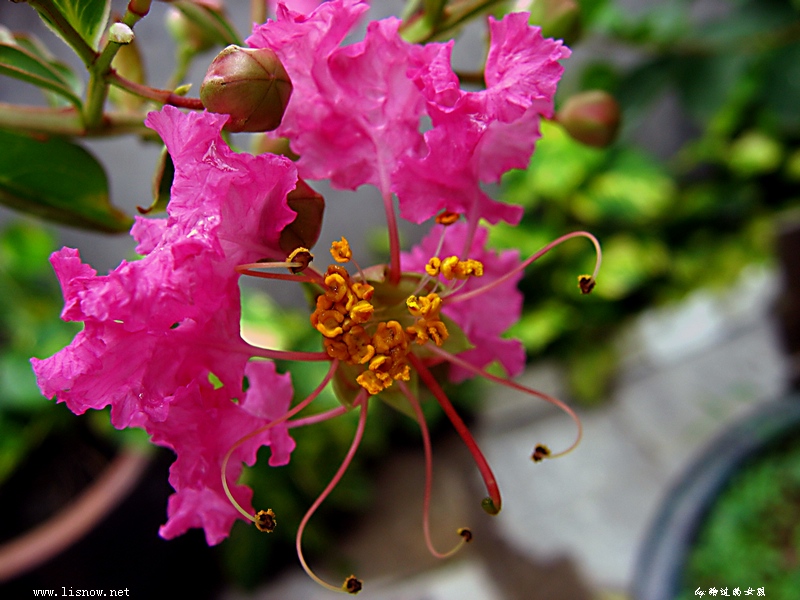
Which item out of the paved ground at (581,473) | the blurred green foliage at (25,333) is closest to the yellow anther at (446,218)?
the blurred green foliage at (25,333)

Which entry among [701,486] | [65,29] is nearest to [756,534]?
[701,486]

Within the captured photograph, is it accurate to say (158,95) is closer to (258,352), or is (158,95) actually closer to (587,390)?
(258,352)

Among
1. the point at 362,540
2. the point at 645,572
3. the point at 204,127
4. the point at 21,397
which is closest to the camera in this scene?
the point at 204,127

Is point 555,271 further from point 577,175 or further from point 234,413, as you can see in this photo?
point 234,413

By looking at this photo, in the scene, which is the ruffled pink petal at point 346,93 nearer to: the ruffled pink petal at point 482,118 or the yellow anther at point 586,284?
the ruffled pink petal at point 482,118

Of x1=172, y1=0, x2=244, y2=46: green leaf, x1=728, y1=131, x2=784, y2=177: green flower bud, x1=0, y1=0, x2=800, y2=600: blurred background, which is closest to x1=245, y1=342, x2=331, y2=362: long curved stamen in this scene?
x1=172, y1=0, x2=244, y2=46: green leaf

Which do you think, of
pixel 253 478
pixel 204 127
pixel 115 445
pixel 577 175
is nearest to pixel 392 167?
pixel 204 127
